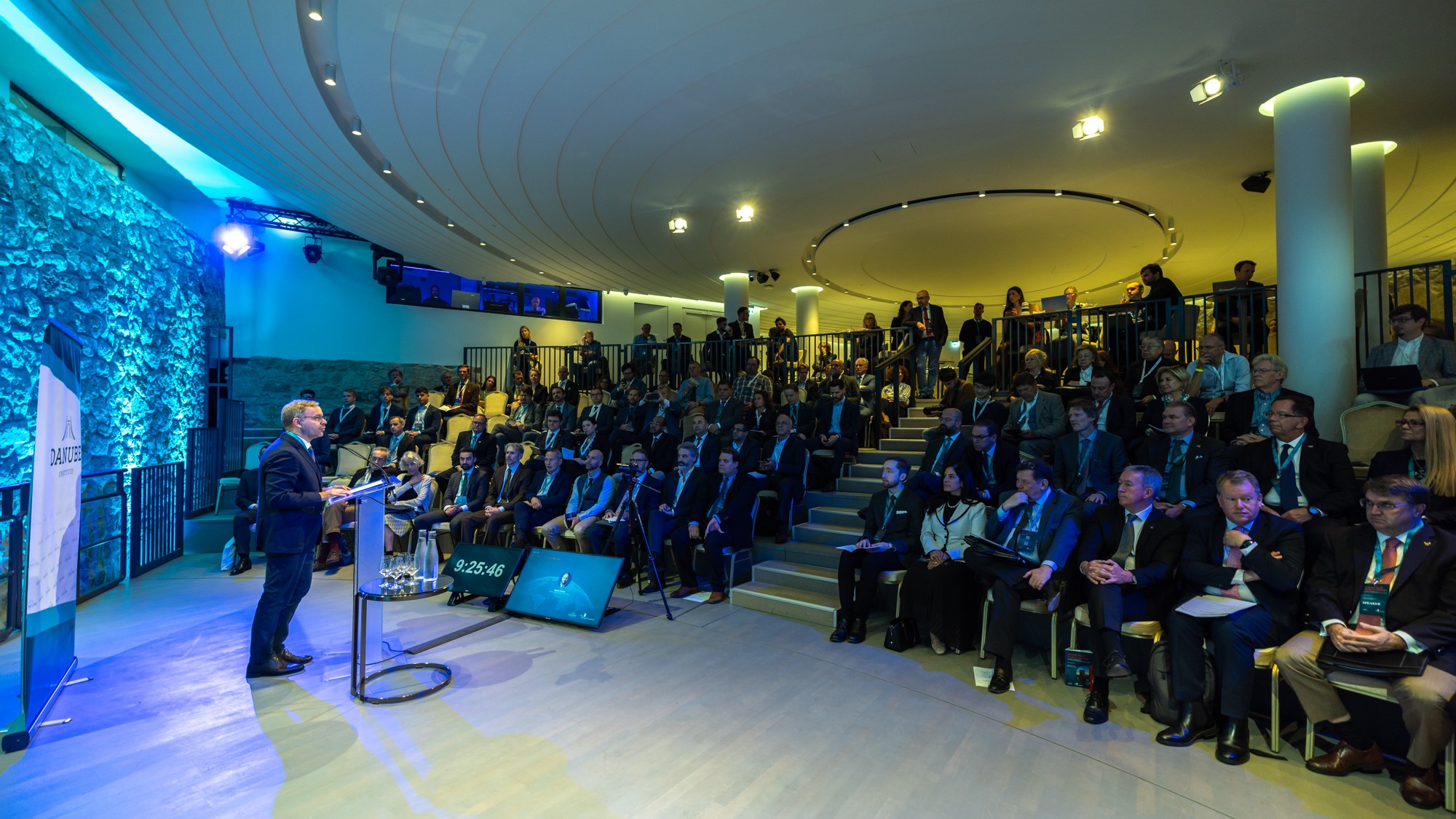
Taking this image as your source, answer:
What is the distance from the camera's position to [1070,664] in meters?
3.84

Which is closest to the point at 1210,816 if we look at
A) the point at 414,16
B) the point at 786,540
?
the point at 786,540

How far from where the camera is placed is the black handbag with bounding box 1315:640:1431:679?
268 cm

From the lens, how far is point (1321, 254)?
16.7 feet

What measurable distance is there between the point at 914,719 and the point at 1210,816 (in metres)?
1.23

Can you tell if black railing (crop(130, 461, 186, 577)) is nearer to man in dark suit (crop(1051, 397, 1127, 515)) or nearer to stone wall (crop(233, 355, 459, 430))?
stone wall (crop(233, 355, 459, 430))

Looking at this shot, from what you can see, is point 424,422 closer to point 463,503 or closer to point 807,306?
point 463,503

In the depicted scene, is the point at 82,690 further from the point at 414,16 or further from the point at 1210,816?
the point at 1210,816

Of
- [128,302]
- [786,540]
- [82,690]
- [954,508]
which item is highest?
[128,302]

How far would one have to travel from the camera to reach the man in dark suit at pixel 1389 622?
8.60ft

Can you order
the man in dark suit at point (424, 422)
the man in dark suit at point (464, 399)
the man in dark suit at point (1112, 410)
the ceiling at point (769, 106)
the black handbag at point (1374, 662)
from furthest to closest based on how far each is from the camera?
the man in dark suit at point (464, 399)
the man in dark suit at point (424, 422)
the man in dark suit at point (1112, 410)
the ceiling at point (769, 106)
the black handbag at point (1374, 662)

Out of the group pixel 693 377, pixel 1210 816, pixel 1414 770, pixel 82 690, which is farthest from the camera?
pixel 693 377

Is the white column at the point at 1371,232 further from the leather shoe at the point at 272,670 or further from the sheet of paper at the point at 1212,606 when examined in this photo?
the leather shoe at the point at 272,670

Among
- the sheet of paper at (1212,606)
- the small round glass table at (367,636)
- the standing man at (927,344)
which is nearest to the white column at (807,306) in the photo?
the standing man at (927,344)

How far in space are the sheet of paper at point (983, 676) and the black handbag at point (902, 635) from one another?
505 mm
